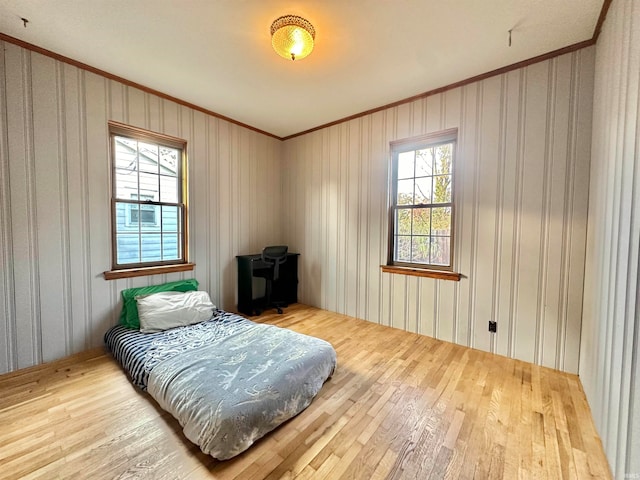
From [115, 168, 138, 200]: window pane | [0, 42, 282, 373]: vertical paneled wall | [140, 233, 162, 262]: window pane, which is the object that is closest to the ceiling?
[0, 42, 282, 373]: vertical paneled wall

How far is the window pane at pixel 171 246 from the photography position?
10.2 feet

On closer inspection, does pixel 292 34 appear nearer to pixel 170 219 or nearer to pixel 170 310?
pixel 170 219

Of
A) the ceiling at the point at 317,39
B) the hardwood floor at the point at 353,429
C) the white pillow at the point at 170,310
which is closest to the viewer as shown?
the hardwood floor at the point at 353,429

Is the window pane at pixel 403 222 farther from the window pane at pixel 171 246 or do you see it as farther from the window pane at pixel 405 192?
the window pane at pixel 171 246

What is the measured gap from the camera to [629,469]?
3.65ft

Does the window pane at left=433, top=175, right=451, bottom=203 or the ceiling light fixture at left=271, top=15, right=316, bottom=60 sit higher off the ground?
the ceiling light fixture at left=271, top=15, right=316, bottom=60

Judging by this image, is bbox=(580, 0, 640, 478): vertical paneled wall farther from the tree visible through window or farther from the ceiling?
the tree visible through window

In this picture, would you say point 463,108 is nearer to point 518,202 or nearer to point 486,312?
point 518,202

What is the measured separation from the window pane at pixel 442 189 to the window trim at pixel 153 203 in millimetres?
3012

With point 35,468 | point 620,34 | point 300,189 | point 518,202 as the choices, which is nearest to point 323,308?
point 300,189

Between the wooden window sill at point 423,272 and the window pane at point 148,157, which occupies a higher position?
the window pane at point 148,157

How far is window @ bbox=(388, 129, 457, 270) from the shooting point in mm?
2852

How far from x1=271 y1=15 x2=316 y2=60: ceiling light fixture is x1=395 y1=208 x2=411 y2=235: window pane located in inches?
79.0

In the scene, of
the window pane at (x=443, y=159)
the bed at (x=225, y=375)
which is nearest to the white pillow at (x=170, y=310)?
the bed at (x=225, y=375)
